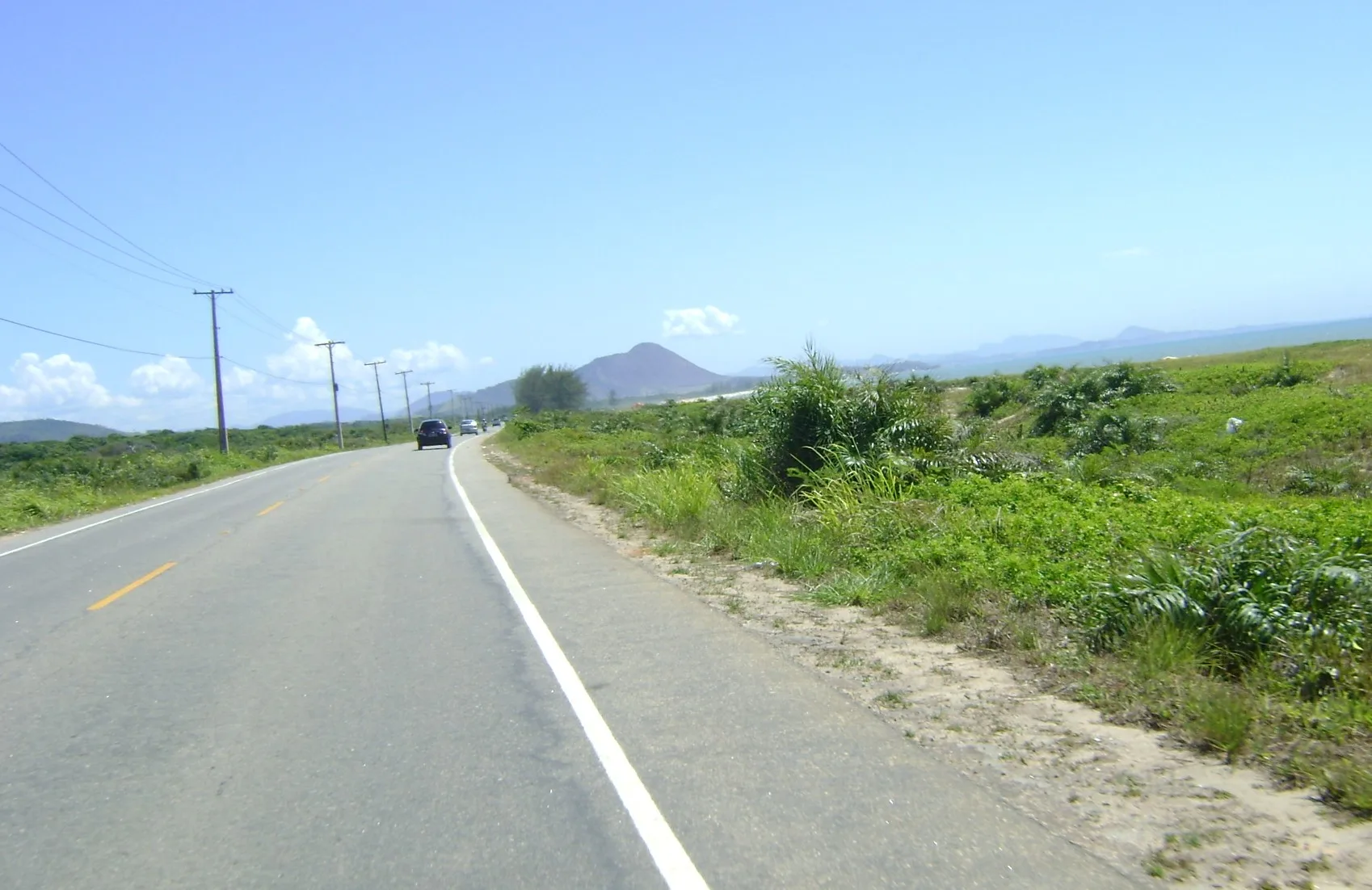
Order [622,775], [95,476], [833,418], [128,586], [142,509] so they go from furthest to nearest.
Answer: [95,476], [142,509], [833,418], [128,586], [622,775]

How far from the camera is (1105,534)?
31.2ft

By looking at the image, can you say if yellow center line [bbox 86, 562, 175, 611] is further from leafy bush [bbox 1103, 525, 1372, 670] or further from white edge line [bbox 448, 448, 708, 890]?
leafy bush [bbox 1103, 525, 1372, 670]

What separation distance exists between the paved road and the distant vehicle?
47.6 m

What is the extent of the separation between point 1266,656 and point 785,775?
3089 millimetres

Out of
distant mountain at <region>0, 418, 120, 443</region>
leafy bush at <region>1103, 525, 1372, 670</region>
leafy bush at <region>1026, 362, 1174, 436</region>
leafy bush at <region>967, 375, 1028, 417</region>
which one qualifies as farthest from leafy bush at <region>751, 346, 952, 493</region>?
distant mountain at <region>0, 418, 120, 443</region>

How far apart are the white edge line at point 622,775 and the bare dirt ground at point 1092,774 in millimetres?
1606

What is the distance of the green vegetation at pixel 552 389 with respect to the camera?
122 m

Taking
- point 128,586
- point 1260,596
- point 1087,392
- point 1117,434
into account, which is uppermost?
point 1087,392

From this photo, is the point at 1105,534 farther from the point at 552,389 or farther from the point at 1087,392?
the point at 552,389

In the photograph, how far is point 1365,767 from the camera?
195 inches

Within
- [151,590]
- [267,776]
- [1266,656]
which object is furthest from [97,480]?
[1266,656]

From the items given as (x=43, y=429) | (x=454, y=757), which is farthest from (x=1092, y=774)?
(x=43, y=429)

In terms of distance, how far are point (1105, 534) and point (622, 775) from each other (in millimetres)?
5663

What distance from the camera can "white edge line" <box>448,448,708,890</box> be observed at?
14.6 feet
